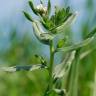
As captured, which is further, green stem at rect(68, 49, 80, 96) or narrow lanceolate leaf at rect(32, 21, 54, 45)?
green stem at rect(68, 49, 80, 96)

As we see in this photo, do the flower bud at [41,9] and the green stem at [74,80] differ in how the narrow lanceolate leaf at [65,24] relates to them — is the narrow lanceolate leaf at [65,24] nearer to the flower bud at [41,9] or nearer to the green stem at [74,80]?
the flower bud at [41,9]

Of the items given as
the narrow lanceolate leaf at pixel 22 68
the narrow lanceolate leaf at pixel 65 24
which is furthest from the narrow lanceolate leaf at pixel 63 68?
the narrow lanceolate leaf at pixel 65 24

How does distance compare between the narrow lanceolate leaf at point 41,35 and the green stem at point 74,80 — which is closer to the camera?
the narrow lanceolate leaf at point 41,35

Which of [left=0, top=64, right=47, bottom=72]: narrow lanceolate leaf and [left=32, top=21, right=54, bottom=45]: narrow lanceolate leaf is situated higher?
[left=32, top=21, right=54, bottom=45]: narrow lanceolate leaf

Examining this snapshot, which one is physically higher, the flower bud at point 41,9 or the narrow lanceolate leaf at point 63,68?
the flower bud at point 41,9

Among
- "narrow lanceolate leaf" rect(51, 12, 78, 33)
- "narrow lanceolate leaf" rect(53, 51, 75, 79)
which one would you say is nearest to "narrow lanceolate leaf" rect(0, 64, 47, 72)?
"narrow lanceolate leaf" rect(53, 51, 75, 79)

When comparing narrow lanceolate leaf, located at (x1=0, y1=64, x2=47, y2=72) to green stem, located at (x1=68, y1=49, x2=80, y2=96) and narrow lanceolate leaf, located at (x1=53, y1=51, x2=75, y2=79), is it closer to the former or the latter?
narrow lanceolate leaf, located at (x1=53, y1=51, x2=75, y2=79)

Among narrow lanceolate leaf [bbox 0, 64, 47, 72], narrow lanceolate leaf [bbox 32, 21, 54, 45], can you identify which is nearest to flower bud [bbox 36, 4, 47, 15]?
narrow lanceolate leaf [bbox 32, 21, 54, 45]

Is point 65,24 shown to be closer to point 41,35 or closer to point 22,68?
point 41,35

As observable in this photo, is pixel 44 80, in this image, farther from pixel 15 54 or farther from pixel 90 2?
pixel 90 2

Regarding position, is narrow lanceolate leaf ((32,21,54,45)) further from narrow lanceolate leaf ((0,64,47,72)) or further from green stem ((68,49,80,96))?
green stem ((68,49,80,96))

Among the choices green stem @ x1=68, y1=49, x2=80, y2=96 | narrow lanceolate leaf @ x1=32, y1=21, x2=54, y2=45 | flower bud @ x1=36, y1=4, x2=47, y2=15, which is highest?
flower bud @ x1=36, y1=4, x2=47, y2=15
